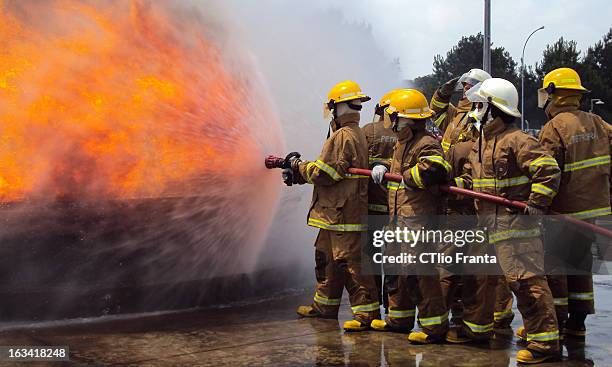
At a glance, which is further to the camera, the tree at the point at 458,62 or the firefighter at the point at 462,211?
the tree at the point at 458,62

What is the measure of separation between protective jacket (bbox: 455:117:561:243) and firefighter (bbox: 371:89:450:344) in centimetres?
35

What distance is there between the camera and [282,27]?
8.05 metres

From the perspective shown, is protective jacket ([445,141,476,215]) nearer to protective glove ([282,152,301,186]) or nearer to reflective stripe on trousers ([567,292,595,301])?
reflective stripe on trousers ([567,292,595,301])

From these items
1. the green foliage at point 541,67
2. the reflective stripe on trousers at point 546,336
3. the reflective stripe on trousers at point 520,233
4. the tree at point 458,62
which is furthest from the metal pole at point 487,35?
the tree at point 458,62

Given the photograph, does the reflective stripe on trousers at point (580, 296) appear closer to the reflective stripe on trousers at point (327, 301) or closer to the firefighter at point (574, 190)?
the firefighter at point (574, 190)

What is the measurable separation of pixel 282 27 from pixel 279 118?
1.29 metres

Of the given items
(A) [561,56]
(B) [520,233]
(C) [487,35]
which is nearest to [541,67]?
(A) [561,56]

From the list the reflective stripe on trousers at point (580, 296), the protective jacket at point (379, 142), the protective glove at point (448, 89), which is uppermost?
the protective glove at point (448, 89)

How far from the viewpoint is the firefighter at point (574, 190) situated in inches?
206

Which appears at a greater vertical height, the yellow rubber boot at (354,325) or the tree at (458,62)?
the tree at (458,62)

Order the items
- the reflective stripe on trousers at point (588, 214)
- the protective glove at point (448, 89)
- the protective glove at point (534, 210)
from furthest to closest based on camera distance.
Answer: the protective glove at point (448, 89) < the reflective stripe on trousers at point (588, 214) < the protective glove at point (534, 210)

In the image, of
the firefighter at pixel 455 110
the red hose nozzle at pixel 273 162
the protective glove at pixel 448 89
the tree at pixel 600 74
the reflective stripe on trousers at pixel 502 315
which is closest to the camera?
the reflective stripe on trousers at pixel 502 315

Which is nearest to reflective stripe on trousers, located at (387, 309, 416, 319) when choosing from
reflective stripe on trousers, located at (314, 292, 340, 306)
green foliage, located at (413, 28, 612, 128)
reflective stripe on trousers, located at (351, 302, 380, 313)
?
reflective stripe on trousers, located at (351, 302, 380, 313)

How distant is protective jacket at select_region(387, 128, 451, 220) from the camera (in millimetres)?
5086
